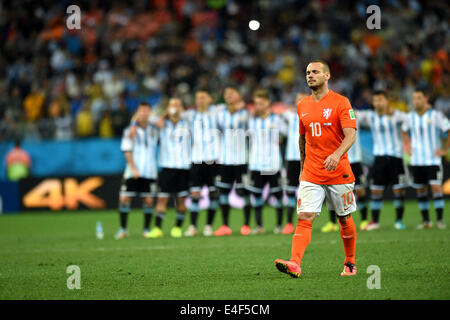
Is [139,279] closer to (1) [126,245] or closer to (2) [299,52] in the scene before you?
(1) [126,245]

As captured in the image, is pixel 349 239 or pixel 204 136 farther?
pixel 204 136

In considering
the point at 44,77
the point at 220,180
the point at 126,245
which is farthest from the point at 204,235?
the point at 44,77

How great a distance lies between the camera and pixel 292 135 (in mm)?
13031

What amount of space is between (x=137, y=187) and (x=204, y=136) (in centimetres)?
140

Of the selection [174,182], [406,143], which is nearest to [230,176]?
[174,182]

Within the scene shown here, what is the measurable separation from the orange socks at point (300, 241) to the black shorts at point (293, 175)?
5492mm

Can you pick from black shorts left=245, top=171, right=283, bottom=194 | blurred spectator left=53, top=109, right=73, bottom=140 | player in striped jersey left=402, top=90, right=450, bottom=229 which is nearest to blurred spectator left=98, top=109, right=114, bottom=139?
blurred spectator left=53, top=109, right=73, bottom=140

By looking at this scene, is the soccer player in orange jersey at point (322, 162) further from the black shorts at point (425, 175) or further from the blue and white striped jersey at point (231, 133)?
the black shorts at point (425, 175)

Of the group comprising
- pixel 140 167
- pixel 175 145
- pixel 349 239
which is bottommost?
pixel 349 239

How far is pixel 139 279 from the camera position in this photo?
24.5 ft

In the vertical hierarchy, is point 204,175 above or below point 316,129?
below

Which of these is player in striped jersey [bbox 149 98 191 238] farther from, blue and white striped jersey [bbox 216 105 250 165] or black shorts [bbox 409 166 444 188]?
black shorts [bbox 409 166 444 188]

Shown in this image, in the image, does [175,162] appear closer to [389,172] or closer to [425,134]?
[389,172]

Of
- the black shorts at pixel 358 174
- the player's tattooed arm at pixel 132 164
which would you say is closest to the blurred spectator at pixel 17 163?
the player's tattooed arm at pixel 132 164
